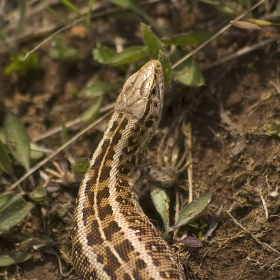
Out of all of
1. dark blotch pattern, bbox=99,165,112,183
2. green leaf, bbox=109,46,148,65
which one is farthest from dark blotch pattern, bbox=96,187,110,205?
green leaf, bbox=109,46,148,65

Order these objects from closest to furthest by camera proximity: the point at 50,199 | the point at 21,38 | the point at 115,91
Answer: the point at 50,199 < the point at 115,91 < the point at 21,38

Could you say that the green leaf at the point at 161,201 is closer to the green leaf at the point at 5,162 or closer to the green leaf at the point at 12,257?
the green leaf at the point at 12,257

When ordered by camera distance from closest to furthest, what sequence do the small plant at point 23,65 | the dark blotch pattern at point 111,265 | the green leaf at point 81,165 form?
1. the dark blotch pattern at point 111,265
2. the green leaf at point 81,165
3. the small plant at point 23,65

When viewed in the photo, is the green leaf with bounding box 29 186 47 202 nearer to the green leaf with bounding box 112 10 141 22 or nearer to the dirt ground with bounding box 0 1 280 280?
the dirt ground with bounding box 0 1 280 280

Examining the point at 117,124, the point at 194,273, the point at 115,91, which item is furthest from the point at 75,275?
the point at 115,91

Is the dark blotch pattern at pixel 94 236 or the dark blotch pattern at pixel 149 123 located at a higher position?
the dark blotch pattern at pixel 149 123

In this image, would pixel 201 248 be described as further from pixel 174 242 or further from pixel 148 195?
pixel 148 195

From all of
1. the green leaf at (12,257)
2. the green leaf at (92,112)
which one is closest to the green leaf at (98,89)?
the green leaf at (92,112)

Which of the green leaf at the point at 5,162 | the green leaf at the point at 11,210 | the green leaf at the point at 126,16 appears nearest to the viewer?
the green leaf at the point at 11,210
